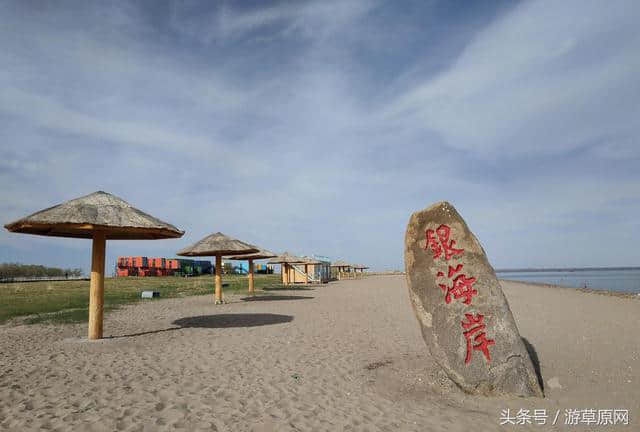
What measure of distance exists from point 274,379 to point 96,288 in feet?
15.4

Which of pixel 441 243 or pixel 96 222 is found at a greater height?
pixel 96 222

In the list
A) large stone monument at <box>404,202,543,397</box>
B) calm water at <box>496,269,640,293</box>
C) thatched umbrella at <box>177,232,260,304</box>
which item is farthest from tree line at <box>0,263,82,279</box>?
calm water at <box>496,269,640,293</box>

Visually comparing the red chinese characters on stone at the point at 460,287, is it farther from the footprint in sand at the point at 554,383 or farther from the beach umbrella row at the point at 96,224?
the beach umbrella row at the point at 96,224

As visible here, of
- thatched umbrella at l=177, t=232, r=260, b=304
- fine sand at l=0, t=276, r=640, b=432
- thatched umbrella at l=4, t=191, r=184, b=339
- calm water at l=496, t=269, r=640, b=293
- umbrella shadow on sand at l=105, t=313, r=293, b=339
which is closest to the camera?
fine sand at l=0, t=276, r=640, b=432

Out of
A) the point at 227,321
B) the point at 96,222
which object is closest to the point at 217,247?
the point at 227,321

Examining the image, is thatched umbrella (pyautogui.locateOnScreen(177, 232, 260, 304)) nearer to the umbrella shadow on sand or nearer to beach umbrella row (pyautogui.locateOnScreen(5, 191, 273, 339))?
the umbrella shadow on sand

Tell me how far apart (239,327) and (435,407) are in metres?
6.37

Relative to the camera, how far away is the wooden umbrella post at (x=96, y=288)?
26.2ft

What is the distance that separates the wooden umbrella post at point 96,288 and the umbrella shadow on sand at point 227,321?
3.65 ft

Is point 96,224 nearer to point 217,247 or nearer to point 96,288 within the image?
point 96,288

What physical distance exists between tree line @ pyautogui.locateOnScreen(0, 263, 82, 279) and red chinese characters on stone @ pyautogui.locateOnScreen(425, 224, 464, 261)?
53.1 m

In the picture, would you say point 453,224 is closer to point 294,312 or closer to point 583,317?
point 294,312

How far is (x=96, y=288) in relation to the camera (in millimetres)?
8062

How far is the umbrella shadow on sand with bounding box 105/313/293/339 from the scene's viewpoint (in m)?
10.2
